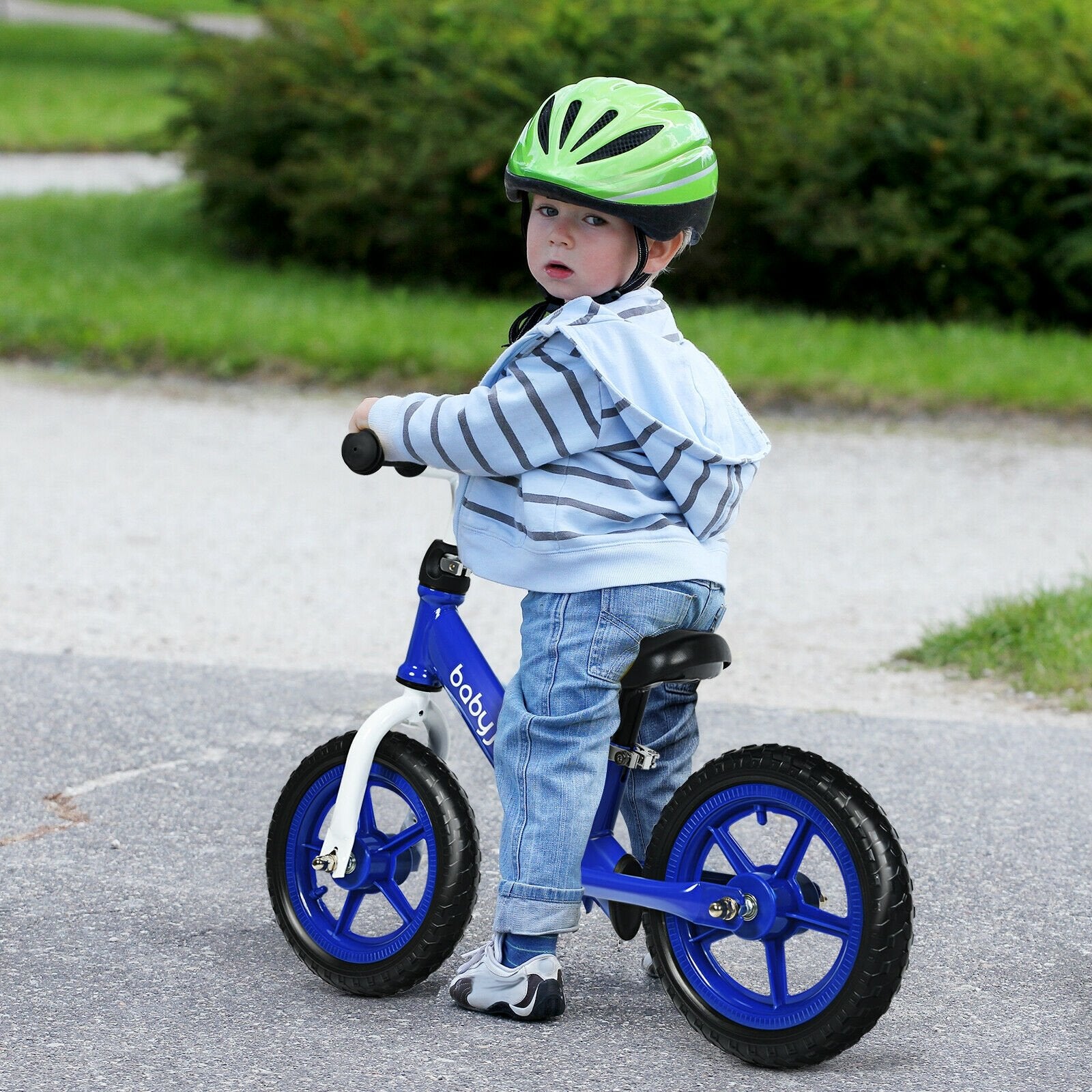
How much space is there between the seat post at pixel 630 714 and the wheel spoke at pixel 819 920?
383mm

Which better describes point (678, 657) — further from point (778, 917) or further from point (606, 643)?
point (778, 917)

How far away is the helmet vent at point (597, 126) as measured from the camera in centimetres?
270

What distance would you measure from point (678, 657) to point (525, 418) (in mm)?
448

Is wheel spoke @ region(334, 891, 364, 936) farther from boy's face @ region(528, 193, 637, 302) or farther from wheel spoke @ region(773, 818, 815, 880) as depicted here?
boy's face @ region(528, 193, 637, 302)

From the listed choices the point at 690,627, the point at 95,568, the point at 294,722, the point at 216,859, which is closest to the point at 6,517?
the point at 95,568

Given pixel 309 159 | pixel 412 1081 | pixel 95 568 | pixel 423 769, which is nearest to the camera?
pixel 412 1081

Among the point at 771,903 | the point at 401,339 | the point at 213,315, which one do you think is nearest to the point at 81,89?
the point at 213,315

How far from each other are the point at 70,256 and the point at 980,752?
29.2ft

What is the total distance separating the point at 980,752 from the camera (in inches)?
173

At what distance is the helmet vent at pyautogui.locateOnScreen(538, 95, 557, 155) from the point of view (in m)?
2.73

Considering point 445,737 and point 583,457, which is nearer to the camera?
point 583,457

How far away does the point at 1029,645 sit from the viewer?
5.22 metres

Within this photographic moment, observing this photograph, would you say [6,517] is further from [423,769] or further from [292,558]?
[423,769]

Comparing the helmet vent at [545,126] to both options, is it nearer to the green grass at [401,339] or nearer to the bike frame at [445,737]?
the bike frame at [445,737]
